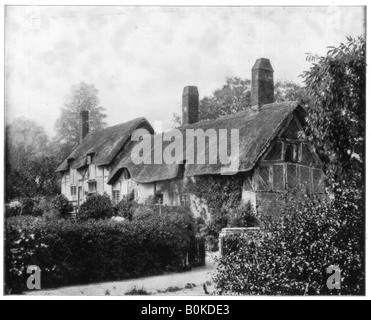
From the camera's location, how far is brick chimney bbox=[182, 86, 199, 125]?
2392cm

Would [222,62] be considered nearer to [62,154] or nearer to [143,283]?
[143,283]

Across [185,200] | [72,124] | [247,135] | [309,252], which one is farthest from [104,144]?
[309,252]

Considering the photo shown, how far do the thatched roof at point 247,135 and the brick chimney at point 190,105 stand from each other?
187 centimetres

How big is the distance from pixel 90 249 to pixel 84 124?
64.7ft

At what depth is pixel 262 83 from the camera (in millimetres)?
20156

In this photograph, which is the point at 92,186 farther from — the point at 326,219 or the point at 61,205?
the point at 326,219

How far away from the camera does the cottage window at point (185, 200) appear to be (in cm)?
2015

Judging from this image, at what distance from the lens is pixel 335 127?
9.16m

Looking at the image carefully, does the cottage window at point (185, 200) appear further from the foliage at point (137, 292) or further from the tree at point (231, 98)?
the tree at point (231, 98)

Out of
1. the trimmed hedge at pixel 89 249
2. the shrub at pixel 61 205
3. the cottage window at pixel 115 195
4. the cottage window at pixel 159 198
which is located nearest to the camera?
the trimmed hedge at pixel 89 249

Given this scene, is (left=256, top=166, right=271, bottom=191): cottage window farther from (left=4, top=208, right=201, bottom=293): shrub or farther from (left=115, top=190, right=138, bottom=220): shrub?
(left=115, top=190, right=138, bottom=220): shrub

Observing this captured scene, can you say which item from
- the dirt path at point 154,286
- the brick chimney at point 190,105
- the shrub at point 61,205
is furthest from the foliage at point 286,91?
the dirt path at point 154,286

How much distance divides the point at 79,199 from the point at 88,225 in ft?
53.8
